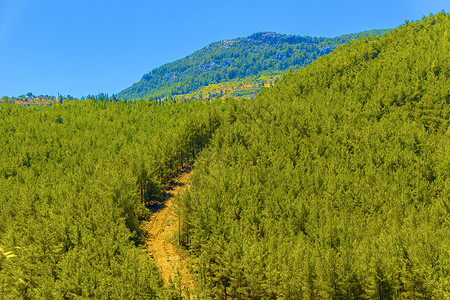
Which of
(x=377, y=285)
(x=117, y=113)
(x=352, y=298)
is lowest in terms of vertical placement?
(x=352, y=298)

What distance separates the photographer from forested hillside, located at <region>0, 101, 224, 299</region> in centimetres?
4369

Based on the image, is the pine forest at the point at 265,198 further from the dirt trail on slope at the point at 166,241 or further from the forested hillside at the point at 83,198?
the dirt trail on slope at the point at 166,241

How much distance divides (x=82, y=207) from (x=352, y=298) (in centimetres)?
5255

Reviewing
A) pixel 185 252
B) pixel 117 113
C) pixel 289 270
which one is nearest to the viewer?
pixel 289 270

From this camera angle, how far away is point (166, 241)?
2581 inches

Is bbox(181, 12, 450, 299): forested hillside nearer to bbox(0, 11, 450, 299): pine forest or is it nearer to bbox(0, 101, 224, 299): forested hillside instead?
bbox(0, 11, 450, 299): pine forest

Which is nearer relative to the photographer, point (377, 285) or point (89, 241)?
Result: point (377, 285)

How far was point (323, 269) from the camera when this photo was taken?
38.9 m

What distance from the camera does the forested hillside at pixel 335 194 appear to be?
3928cm

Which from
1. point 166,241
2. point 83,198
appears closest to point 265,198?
point 166,241

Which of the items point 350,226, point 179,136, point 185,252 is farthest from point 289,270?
point 179,136

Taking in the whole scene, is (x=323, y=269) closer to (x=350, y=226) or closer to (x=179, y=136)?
(x=350, y=226)

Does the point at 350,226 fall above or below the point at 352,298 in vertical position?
above

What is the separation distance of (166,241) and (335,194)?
37.3m
